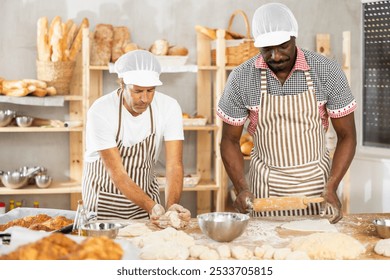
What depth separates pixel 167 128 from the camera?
2.90 meters

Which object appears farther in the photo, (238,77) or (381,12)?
(381,12)

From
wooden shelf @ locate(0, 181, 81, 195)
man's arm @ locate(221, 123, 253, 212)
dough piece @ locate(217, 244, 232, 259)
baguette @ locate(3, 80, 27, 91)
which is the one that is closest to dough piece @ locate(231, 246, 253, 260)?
dough piece @ locate(217, 244, 232, 259)

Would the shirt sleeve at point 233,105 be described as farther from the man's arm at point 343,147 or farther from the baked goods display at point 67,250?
the baked goods display at point 67,250

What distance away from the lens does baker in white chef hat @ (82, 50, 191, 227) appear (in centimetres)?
272

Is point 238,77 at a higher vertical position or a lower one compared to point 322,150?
higher

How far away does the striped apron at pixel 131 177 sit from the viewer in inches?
115

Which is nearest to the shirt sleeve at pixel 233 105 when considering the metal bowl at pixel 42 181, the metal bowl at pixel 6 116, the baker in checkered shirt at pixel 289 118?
the baker in checkered shirt at pixel 289 118

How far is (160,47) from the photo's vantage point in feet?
14.4

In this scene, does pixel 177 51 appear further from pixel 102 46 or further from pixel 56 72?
pixel 56 72

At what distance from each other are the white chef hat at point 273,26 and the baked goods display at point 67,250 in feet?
4.20

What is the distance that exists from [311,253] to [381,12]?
10.7 feet
